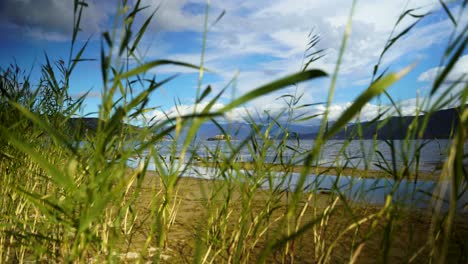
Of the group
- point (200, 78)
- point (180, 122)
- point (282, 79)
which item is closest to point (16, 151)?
point (200, 78)

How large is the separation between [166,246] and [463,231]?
300cm

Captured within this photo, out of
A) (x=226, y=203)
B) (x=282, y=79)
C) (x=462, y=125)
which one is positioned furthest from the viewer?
(x=226, y=203)

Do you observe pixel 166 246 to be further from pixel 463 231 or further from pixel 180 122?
pixel 463 231

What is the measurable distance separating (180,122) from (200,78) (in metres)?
0.36

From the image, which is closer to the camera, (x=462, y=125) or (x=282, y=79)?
(x=282, y=79)

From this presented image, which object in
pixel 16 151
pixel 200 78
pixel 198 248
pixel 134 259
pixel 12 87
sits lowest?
pixel 134 259

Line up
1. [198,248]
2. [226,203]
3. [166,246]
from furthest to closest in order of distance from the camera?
[166,246], [226,203], [198,248]

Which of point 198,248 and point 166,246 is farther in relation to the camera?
point 166,246

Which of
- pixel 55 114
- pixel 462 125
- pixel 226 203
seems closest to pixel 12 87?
pixel 55 114

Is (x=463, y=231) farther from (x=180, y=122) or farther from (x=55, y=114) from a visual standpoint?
(x=55, y=114)

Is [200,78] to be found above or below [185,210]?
above

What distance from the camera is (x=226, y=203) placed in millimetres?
1857

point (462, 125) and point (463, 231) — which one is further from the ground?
point (462, 125)

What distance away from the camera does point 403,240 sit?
10.0 ft
